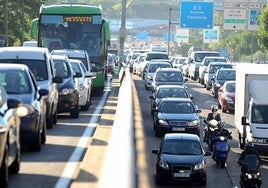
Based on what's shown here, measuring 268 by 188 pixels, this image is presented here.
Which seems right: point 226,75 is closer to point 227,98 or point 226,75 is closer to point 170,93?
point 227,98

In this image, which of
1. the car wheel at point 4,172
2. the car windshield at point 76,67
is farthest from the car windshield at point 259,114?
the car wheel at point 4,172

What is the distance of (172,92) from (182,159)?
14.1 metres

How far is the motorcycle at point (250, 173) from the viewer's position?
20047 millimetres

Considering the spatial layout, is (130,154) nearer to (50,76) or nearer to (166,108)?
(50,76)

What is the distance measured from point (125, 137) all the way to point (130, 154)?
575 mm

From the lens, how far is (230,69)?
50844 mm

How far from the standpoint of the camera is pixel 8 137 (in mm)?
11695

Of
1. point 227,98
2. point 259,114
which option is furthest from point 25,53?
point 227,98

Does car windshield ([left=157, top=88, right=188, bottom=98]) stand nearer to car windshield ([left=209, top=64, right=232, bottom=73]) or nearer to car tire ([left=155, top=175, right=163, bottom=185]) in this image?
car tire ([left=155, top=175, right=163, bottom=185])

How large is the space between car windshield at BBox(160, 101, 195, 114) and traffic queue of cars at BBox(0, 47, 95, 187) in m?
3.17

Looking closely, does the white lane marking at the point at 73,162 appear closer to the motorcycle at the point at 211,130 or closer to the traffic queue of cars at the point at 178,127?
the traffic queue of cars at the point at 178,127

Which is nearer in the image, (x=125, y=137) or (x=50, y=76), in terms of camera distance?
(x=125, y=137)

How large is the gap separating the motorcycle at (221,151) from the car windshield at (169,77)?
20.4m

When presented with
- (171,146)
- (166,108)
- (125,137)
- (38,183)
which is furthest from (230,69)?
(125,137)
